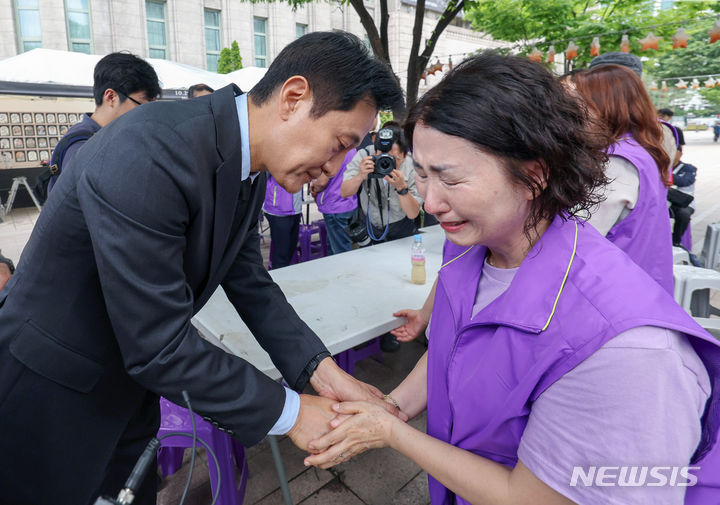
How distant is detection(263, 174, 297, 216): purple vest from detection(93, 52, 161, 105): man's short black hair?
1.74 m

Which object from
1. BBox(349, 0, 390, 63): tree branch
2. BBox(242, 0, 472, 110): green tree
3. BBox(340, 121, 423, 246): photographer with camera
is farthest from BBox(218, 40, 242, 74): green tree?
BBox(340, 121, 423, 246): photographer with camera

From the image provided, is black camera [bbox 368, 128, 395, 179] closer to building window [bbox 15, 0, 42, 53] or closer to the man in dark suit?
the man in dark suit

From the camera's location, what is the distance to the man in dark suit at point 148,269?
989 millimetres

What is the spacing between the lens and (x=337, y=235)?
4586mm

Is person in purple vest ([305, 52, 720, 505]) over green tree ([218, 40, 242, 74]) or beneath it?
beneath

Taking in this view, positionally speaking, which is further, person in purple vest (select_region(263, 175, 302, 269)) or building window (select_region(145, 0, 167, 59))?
building window (select_region(145, 0, 167, 59))

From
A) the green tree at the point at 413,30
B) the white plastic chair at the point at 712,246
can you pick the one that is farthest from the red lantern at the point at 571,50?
the white plastic chair at the point at 712,246

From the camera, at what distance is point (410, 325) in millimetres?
2145

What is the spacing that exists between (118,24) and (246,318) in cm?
1663

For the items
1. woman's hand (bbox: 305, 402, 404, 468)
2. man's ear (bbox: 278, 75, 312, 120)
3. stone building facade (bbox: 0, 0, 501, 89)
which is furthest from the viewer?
stone building facade (bbox: 0, 0, 501, 89)

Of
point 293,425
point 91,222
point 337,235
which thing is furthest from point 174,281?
point 337,235

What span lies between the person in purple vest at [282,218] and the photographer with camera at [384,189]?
795 mm

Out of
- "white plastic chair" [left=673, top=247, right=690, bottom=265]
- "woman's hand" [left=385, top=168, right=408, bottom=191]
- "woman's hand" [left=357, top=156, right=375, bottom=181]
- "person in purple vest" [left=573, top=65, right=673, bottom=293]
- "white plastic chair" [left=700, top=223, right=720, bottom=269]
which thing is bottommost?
"white plastic chair" [left=700, top=223, right=720, bottom=269]

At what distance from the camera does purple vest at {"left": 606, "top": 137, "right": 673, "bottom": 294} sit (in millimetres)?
1853
